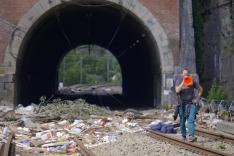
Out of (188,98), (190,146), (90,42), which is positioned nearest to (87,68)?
(90,42)

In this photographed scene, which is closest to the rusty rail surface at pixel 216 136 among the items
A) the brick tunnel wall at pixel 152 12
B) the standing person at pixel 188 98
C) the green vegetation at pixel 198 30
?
the standing person at pixel 188 98

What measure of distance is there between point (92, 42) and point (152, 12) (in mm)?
19190

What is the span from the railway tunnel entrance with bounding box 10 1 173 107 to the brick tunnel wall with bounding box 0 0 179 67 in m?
0.62

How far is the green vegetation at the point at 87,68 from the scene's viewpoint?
240 feet

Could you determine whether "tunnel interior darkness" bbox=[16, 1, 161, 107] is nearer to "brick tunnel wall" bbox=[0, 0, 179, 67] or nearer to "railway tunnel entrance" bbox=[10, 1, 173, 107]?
"railway tunnel entrance" bbox=[10, 1, 173, 107]

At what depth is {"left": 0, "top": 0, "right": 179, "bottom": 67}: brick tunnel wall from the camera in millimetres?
20469

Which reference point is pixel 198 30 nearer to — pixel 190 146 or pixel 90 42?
pixel 190 146

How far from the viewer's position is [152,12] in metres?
20.9

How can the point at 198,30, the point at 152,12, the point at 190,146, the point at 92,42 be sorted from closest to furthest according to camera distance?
1. the point at 190,146
2. the point at 152,12
3. the point at 198,30
4. the point at 92,42

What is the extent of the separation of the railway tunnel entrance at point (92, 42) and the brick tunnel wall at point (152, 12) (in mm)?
620

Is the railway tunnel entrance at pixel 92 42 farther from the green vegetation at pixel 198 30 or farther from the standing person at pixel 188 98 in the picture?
the standing person at pixel 188 98

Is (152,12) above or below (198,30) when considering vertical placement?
above

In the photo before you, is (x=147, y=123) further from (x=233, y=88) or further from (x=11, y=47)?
(x=233, y=88)

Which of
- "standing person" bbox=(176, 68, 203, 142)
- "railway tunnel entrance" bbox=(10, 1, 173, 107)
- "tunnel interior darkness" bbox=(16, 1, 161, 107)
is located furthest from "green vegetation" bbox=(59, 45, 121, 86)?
"standing person" bbox=(176, 68, 203, 142)
